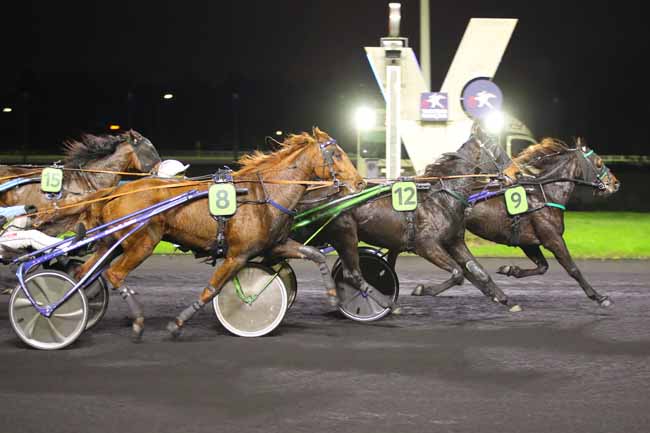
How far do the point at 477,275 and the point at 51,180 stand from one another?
4.48 meters

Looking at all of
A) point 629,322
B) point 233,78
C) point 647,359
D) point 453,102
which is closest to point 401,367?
point 647,359

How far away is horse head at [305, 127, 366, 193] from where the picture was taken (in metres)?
7.20

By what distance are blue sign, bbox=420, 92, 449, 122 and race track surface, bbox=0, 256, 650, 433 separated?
609cm

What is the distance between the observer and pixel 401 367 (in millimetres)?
6082

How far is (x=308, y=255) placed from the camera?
7043 mm

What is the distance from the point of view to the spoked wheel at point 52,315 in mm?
6609

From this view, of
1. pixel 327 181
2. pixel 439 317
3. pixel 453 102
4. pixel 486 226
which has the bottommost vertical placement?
pixel 439 317

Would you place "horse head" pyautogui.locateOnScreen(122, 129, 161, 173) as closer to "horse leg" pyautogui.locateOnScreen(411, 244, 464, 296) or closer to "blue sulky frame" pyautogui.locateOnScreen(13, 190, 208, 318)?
"blue sulky frame" pyautogui.locateOnScreen(13, 190, 208, 318)

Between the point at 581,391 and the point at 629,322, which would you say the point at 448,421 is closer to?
the point at 581,391

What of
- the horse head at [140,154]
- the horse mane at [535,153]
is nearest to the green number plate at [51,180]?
the horse head at [140,154]

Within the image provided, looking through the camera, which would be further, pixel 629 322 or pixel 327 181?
pixel 629 322

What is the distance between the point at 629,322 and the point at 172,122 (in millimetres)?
64924

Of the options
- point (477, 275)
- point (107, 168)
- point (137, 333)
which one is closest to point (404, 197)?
point (477, 275)

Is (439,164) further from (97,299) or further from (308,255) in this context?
(97,299)
